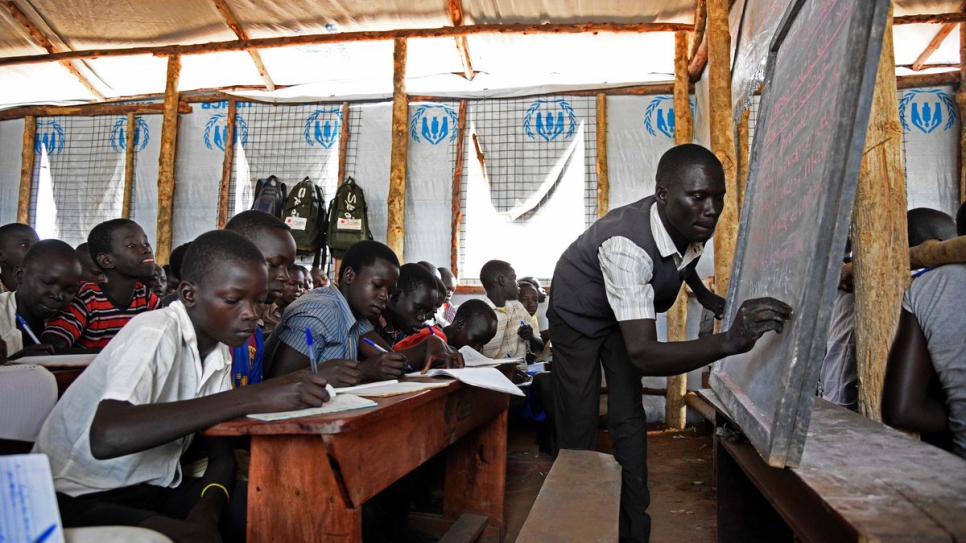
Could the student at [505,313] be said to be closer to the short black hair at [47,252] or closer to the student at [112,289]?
the student at [112,289]

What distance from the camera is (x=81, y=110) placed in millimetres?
6965

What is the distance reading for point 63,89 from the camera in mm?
7227

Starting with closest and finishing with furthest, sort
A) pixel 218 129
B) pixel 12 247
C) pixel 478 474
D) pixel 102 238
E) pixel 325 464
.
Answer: pixel 325 464, pixel 478 474, pixel 102 238, pixel 12 247, pixel 218 129

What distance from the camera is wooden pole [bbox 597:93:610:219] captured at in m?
5.86

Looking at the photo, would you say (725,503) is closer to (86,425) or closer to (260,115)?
(86,425)

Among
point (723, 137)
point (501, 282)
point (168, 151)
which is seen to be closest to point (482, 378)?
point (723, 137)

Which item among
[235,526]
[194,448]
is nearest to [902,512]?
[235,526]

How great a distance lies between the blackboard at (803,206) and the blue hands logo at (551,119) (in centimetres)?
447

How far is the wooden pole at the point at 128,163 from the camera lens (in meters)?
6.68

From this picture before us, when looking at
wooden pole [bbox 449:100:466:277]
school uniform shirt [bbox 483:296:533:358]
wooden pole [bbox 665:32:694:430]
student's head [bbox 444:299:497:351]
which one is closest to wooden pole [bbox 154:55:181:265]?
wooden pole [bbox 449:100:466:277]

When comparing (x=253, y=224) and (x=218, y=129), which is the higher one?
(x=218, y=129)

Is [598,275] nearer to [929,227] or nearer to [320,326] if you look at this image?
[320,326]

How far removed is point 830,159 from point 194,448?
1690 millimetres

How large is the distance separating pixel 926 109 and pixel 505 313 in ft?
14.4
